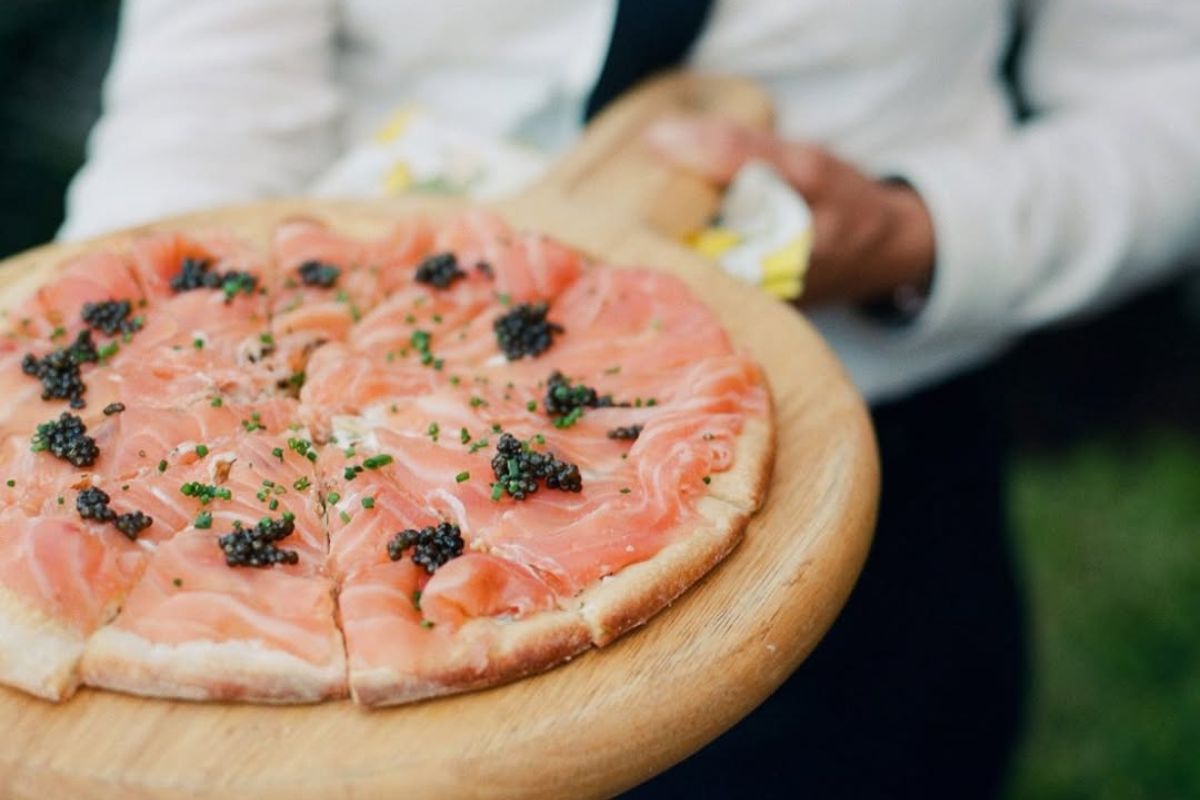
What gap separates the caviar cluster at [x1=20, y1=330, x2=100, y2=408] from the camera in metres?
2.52

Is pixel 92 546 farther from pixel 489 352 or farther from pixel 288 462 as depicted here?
pixel 489 352

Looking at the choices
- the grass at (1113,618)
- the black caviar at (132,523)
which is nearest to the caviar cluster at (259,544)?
the black caviar at (132,523)

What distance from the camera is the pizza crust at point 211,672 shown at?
198cm

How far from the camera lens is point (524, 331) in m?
2.83

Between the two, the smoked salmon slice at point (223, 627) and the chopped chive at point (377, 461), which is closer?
the smoked salmon slice at point (223, 627)

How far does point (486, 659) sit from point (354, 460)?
2.08 feet

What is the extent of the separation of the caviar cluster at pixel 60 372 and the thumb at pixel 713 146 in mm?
1727

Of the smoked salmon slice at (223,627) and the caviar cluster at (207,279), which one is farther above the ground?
the caviar cluster at (207,279)

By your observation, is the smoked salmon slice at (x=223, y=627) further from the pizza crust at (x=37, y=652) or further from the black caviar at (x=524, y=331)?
the black caviar at (x=524, y=331)

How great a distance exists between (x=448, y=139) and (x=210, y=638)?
6.56 feet

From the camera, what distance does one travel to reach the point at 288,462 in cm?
247

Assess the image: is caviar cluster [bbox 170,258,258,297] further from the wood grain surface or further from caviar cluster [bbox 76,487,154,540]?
the wood grain surface

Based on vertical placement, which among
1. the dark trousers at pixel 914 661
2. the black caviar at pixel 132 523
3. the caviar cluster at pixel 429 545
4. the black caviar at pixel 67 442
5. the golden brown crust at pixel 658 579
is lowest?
the dark trousers at pixel 914 661

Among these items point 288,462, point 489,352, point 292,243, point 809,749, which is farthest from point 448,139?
point 809,749
